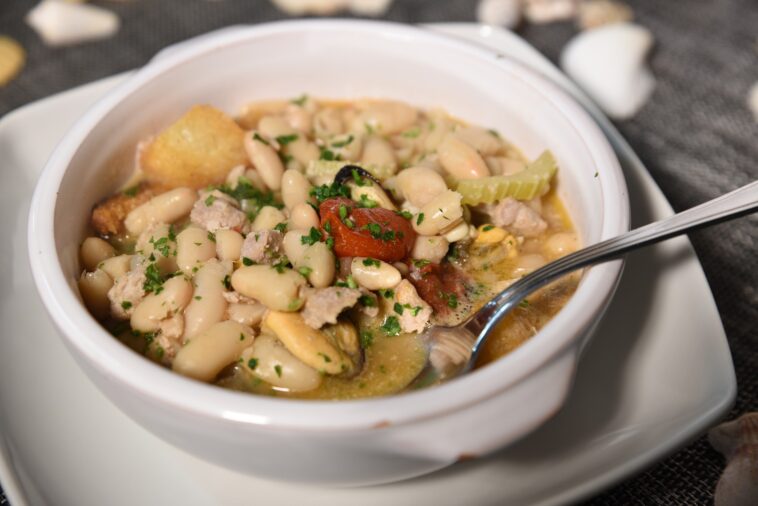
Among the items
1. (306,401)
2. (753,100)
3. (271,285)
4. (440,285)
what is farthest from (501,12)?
(306,401)

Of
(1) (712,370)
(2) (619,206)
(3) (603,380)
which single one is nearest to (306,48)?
(2) (619,206)

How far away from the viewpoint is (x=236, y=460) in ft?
4.30

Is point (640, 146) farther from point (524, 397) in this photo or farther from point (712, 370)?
point (524, 397)

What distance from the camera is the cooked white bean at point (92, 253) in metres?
1.74

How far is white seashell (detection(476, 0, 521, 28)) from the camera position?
3002mm

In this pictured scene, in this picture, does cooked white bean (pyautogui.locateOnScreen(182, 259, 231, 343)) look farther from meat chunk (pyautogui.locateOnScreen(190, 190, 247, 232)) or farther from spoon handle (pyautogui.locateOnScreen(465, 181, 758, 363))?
spoon handle (pyautogui.locateOnScreen(465, 181, 758, 363))

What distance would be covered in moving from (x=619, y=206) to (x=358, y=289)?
573 mm

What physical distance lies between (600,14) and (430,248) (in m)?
1.86

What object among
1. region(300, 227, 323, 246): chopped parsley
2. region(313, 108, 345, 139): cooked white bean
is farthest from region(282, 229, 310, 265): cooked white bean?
region(313, 108, 345, 139): cooked white bean

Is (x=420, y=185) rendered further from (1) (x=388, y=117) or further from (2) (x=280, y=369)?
(2) (x=280, y=369)

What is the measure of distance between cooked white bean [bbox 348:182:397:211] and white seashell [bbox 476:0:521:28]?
59.4 inches

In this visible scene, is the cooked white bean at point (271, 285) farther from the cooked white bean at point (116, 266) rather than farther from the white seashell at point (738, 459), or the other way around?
the white seashell at point (738, 459)

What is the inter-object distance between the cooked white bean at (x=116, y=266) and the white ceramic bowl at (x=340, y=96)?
8 centimetres

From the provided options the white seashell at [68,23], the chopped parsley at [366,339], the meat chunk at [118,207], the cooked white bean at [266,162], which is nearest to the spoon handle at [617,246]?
the chopped parsley at [366,339]
